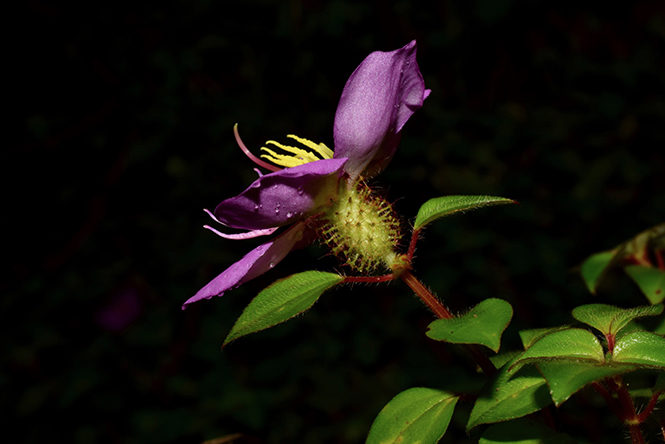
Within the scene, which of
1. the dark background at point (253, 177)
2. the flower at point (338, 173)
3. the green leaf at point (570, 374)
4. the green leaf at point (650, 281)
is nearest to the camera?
the green leaf at point (570, 374)

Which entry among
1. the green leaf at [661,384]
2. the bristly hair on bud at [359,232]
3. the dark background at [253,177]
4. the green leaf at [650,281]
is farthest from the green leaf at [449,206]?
the dark background at [253,177]

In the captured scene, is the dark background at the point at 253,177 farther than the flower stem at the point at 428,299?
Yes

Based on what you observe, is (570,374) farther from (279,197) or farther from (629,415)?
(279,197)

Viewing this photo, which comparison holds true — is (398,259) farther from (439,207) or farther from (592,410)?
(592,410)

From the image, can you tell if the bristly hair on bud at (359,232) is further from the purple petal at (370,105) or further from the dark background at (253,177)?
the dark background at (253,177)

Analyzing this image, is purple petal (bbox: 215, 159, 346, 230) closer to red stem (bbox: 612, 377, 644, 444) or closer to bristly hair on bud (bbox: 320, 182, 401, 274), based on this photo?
bristly hair on bud (bbox: 320, 182, 401, 274)

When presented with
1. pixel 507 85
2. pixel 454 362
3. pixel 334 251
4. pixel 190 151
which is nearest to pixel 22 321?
pixel 190 151
